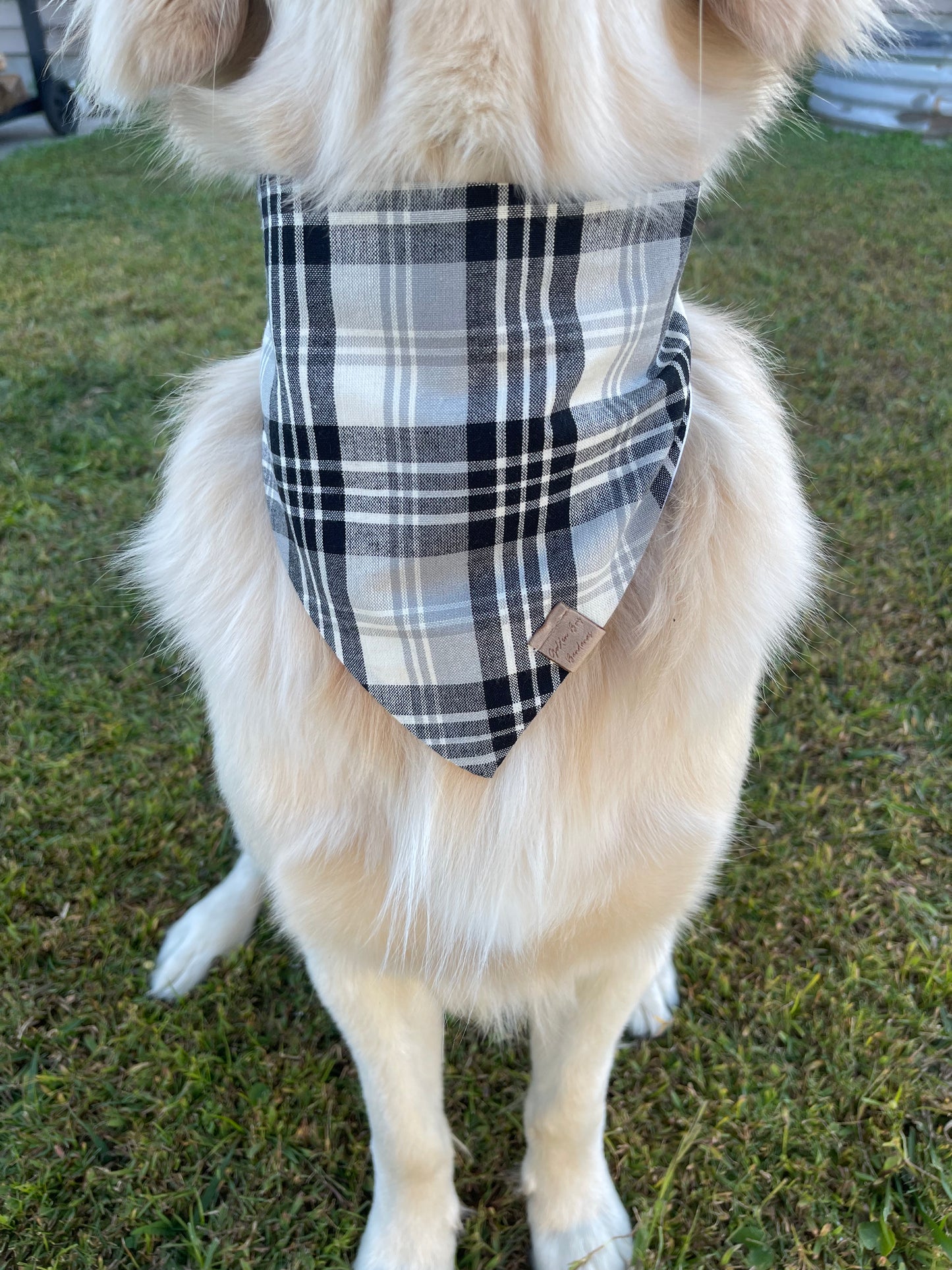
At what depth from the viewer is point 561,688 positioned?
1.14m

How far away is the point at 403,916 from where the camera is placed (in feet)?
3.80

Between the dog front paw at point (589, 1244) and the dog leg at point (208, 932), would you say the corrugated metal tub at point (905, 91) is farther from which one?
the dog front paw at point (589, 1244)

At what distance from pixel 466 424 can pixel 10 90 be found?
32.3 feet

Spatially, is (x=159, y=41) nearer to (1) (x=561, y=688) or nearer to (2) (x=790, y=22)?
(2) (x=790, y=22)

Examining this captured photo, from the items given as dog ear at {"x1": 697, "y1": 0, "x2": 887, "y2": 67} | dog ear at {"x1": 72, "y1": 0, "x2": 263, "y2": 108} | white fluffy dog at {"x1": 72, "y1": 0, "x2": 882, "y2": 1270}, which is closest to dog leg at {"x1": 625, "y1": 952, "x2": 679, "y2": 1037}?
white fluffy dog at {"x1": 72, "y1": 0, "x2": 882, "y2": 1270}

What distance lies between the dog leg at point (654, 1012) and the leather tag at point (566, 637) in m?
1.05

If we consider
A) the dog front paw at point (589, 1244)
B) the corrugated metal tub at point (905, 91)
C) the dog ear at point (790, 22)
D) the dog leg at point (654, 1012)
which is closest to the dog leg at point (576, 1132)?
the dog front paw at point (589, 1244)

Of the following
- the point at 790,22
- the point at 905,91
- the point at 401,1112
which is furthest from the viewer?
the point at 905,91

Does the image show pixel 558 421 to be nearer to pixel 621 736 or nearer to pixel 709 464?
pixel 709 464

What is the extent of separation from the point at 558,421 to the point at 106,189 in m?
7.51

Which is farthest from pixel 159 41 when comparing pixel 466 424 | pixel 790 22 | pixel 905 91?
pixel 905 91

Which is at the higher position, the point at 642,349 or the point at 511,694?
the point at 642,349

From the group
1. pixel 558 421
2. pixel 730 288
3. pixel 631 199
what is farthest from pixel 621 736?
pixel 730 288

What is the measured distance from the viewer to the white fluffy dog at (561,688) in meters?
0.81
